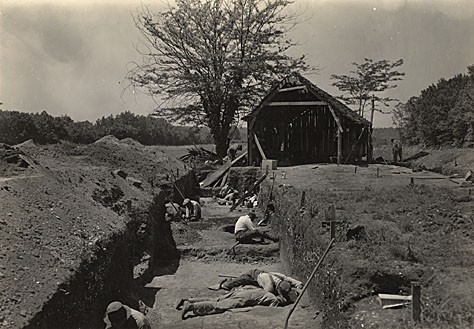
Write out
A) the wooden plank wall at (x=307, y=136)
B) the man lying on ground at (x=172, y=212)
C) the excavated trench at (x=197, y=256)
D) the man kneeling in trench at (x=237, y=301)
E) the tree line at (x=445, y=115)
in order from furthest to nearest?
the tree line at (x=445, y=115)
the wooden plank wall at (x=307, y=136)
the man lying on ground at (x=172, y=212)
the man kneeling in trench at (x=237, y=301)
the excavated trench at (x=197, y=256)

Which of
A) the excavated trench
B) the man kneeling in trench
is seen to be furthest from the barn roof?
the man kneeling in trench

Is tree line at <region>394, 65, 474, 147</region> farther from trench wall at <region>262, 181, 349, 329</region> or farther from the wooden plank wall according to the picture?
trench wall at <region>262, 181, 349, 329</region>

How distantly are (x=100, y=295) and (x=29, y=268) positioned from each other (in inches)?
70.1

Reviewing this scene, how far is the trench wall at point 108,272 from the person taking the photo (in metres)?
6.34

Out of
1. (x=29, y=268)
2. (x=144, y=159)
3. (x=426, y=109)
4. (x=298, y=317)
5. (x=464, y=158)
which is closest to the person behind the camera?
(x=29, y=268)

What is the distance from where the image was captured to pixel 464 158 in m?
26.8

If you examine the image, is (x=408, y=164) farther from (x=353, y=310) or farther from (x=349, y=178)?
(x=353, y=310)

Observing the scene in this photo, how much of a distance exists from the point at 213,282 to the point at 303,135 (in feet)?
62.8

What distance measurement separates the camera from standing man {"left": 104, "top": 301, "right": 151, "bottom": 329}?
23.4 feet

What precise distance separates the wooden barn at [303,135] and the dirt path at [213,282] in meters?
10.3

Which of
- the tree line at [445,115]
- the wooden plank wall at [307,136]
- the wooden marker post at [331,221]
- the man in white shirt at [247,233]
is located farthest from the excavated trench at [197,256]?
the tree line at [445,115]

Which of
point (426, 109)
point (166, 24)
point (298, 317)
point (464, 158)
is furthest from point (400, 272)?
point (426, 109)

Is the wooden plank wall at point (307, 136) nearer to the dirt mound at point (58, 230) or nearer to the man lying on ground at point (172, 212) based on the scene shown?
the man lying on ground at point (172, 212)

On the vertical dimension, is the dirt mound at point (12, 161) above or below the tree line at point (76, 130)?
below
